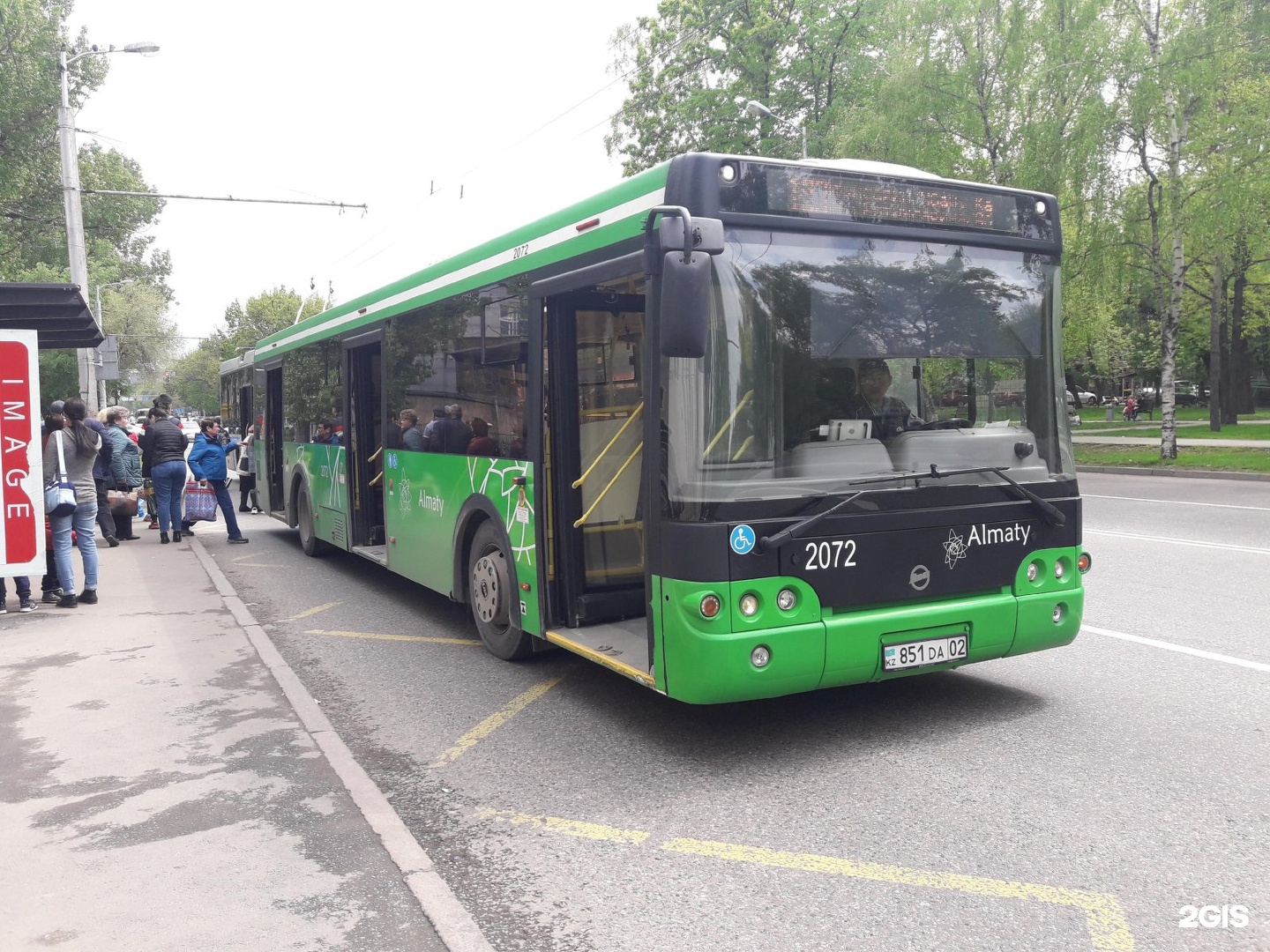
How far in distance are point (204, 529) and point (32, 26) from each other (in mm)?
18274

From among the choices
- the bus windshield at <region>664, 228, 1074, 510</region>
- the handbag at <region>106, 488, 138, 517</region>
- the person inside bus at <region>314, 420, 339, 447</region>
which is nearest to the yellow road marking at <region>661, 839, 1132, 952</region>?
the bus windshield at <region>664, 228, 1074, 510</region>

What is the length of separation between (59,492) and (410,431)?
3.43 m

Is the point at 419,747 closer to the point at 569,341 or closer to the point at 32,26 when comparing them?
the point at 569,341

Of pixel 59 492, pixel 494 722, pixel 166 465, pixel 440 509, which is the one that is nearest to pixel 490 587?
pixel 440 509

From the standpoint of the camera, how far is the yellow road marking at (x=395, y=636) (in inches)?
314

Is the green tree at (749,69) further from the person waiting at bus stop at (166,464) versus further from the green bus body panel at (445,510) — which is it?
the green bus body panel at (445,510)

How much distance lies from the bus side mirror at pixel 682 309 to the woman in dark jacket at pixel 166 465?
1175cm

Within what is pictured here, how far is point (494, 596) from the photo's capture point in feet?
23.3

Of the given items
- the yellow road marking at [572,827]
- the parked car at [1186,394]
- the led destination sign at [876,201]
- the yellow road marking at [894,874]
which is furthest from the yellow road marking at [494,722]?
the parked car at [1186,394]

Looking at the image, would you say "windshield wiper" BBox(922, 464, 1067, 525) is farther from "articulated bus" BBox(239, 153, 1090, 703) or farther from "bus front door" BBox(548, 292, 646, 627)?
"bus front door" BBox(548, 292, 646, 627)

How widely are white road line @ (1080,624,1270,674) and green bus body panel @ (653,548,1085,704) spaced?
189cm

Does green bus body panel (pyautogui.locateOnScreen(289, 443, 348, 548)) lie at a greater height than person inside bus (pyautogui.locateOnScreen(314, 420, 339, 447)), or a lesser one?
lesser

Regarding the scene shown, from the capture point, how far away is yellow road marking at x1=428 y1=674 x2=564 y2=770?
5.34 m

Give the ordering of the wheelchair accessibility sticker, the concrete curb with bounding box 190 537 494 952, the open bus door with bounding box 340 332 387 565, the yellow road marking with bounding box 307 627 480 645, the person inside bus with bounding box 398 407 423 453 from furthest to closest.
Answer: the open bus door with bounding box 340 332 387 565 < the person inside bus with bounding box 398 407 423 453 < the yellow road marking with bounding box 307 627 480 645 < the wheelchair accessibility sticker < the concrete curb with bounding box 190 537 494 952
